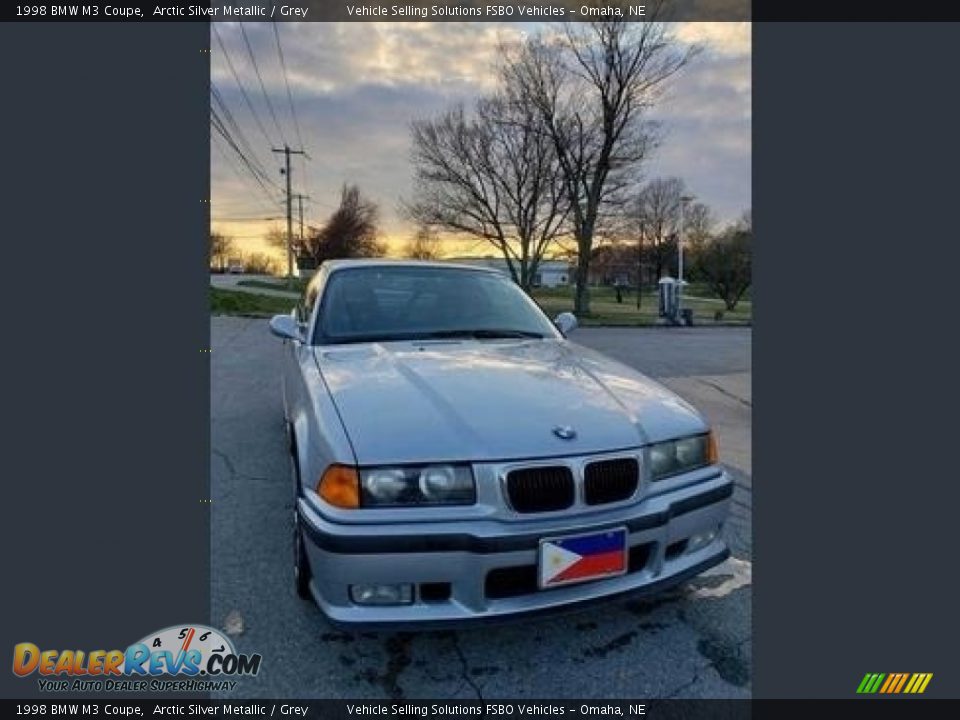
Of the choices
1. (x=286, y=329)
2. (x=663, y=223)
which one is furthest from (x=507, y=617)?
(x=663, y=223)

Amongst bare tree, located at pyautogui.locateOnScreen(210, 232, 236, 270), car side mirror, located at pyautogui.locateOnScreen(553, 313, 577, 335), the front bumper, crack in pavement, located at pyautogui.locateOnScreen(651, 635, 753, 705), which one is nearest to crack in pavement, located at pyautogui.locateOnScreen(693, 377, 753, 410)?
car side mirror, located at pyautogui.locateOnScreen(553, 313, 577, 335)

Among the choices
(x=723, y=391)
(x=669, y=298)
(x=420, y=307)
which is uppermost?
(x=669, y=298)

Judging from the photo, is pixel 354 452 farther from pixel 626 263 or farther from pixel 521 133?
pixel 626 263

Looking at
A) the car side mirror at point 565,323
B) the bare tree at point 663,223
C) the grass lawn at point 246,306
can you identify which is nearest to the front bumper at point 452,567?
the car side mirror at point 565,323

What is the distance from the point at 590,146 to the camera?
24.6 meters

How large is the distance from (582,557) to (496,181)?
86.6ft

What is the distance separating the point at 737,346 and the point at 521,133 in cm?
1524

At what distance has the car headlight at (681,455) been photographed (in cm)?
239

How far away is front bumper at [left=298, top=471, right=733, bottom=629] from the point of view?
78.7 inches

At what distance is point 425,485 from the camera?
207 centimetres

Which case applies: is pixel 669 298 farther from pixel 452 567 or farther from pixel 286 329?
pixel 452 567
